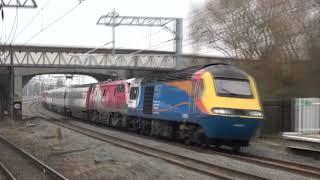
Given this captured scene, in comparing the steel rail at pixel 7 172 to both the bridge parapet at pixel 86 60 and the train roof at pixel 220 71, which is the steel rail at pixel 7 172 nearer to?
the train roof at pixel 220 71

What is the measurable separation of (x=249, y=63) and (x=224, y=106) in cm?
1238

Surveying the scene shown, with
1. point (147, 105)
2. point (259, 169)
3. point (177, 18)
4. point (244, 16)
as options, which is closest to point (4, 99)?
point (177, 18)

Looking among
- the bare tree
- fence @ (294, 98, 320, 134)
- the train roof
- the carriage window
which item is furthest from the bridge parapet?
fence @ (294, 98, 320, 134)

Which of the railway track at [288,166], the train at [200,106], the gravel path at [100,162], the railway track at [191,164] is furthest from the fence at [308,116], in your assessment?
the gravel path at [100,162]

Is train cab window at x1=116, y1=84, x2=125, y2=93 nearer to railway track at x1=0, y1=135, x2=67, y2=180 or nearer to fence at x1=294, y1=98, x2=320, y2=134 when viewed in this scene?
railway track at x1=0, y1=135, x2=67, y2=180

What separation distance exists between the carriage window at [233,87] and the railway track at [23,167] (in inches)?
270

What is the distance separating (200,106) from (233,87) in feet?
4.77

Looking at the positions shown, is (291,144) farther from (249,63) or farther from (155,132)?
(249,63)

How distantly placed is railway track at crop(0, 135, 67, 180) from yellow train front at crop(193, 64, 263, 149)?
5.99 meters

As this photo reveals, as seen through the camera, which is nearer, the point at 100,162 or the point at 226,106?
the point at 100,162

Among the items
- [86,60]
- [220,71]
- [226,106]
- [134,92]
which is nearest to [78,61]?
[86,60]

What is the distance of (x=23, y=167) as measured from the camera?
646 inches

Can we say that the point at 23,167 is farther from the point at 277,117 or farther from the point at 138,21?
the point at 138,21

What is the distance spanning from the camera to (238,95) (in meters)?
18.7
